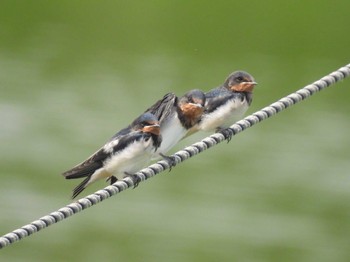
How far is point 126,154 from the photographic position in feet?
18.2

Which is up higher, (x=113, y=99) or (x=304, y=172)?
(x=113, y=99)

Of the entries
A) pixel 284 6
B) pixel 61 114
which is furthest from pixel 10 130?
pixel 284 6

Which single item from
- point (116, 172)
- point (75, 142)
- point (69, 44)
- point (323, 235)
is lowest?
point (116, 172)

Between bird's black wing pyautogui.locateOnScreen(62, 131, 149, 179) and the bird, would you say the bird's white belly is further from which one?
the bird

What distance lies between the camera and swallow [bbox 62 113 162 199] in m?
5.50

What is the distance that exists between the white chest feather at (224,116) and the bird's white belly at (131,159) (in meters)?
0.36

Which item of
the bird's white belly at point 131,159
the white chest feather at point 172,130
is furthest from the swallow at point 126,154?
the white chest feather at point 172,130

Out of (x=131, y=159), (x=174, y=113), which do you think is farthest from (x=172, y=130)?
(x=131, y=159)

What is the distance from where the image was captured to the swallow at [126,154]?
5.50m

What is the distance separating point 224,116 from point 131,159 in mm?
476

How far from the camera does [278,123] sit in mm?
8805

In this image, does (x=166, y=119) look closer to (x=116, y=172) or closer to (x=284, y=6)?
(x=116, y=172)

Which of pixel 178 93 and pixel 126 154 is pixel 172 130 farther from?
pixel 178 93

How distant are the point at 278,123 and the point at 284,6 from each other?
1.54 m
